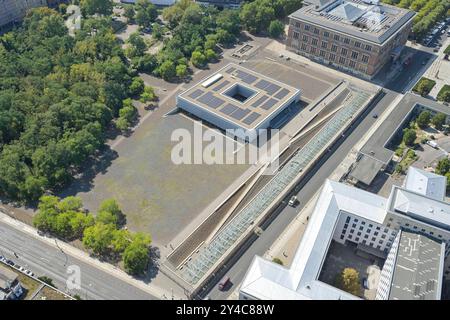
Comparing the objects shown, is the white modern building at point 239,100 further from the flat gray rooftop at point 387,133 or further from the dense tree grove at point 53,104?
the flat gray rooftop at point 387,133

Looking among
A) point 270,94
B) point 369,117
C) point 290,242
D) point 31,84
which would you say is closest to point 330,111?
point 369,117

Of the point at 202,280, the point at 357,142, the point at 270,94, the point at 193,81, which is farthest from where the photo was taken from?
the point at 193,81

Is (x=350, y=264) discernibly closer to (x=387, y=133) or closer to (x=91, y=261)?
(x=387, y=133)

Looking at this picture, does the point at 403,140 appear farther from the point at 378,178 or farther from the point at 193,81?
the point at 193,81

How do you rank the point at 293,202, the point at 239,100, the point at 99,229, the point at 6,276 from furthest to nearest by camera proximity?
the point at 239,100 < the point at 293,202 < the point at 99,229 < the point at 6,276

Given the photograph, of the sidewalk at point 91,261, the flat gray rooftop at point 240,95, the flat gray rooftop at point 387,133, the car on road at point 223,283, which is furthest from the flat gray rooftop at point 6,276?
the flat gray rooftop at point 387,133

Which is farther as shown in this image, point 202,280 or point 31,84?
point 31,84

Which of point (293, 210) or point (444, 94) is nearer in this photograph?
point (293, 210)


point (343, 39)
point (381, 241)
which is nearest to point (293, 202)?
point (381, 241)
